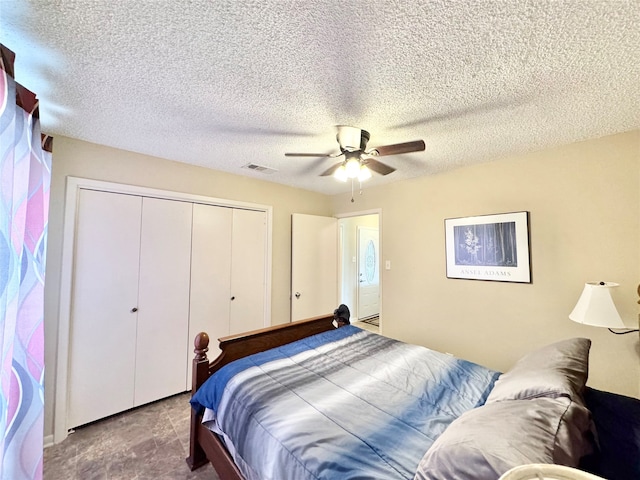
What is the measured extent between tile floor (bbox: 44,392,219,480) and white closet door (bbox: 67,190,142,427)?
0.16 metres

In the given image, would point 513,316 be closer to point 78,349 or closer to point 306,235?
point 306,235

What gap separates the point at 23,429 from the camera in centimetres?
127

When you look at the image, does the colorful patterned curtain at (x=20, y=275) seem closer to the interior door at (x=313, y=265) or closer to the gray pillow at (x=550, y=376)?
the gray pillow at (x=550, y=376)

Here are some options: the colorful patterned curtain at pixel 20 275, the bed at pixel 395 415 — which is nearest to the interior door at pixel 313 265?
the bed at pixel 395 415

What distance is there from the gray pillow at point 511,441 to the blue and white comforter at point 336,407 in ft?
0.87

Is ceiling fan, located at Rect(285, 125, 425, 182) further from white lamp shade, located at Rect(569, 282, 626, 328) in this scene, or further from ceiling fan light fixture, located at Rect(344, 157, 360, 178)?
white lamp shade, located at Rect(569, 282, 626, 328)

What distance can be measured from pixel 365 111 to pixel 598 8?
43.2 inches

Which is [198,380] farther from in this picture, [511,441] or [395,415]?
[511,441]

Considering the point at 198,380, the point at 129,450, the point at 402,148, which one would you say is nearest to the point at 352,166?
the point at 402,148

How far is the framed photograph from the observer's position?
8.23 ft

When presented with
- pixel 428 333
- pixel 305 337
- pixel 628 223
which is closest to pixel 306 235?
pixel 305 337

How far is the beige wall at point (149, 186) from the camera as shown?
209 cm

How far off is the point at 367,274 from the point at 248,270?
10.0 feet

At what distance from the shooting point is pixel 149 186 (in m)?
2.60
